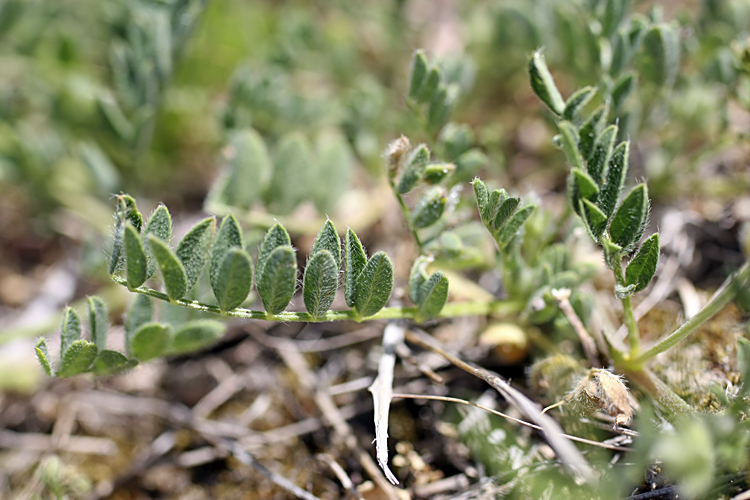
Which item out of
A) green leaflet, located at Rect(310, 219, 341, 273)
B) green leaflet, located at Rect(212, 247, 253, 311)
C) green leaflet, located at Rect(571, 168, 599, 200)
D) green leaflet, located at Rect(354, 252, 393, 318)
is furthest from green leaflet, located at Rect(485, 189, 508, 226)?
green leaflet, located at Rect(212, 247, 253, 311)

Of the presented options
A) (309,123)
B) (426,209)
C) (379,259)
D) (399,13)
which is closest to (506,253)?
(426,209)

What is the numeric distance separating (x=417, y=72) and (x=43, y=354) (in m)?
1.32

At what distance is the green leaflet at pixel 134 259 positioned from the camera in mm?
1367

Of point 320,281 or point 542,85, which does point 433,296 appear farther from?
point 542,85

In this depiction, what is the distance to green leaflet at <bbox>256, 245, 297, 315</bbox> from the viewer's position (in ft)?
4.58

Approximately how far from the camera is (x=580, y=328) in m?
1.75

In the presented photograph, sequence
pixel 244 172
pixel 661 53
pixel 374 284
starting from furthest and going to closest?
pixel 244 172 < pixel 661 53 < pixel 374 284

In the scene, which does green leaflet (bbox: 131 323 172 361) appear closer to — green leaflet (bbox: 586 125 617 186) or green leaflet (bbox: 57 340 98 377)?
green leaflet (bbox: 57 340 98 377)

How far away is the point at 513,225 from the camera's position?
5.11 feet

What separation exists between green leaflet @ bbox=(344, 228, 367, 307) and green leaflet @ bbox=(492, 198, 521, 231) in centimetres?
36

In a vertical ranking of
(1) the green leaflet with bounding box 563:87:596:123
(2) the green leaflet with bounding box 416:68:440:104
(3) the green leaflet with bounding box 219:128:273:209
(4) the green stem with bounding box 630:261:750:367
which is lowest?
(4) the green stem with bounding box 630:261:750:367

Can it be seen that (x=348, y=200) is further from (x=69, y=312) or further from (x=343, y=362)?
(x=69, y=312)

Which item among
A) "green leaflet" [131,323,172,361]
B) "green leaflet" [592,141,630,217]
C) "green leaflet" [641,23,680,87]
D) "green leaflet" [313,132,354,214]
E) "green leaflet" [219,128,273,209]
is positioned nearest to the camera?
"green leaflet" [592,141,630,217]

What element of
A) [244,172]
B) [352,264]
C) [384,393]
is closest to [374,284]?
[352,264]
